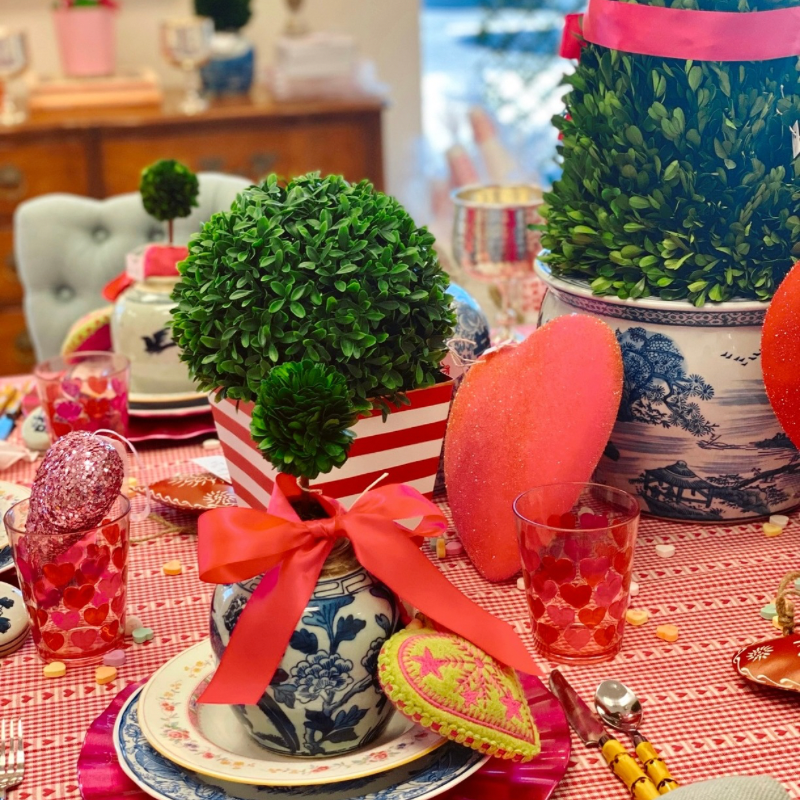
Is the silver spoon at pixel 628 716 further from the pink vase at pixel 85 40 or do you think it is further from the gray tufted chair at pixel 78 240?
the pink vase at pixel 85 40

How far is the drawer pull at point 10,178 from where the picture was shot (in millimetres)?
2789

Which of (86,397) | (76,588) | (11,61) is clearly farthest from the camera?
(11,61)

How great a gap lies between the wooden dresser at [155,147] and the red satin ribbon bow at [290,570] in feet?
7.25

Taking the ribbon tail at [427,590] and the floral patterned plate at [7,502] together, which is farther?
the floral patterned plate at [7,502]

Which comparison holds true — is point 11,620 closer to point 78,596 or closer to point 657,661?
point 78,596

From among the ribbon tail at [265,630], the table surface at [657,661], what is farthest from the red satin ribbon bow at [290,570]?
the table surface at [657,661]

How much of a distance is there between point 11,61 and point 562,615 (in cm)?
247

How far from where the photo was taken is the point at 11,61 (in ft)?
9.06

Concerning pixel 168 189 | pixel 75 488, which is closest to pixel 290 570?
pixel 75 488

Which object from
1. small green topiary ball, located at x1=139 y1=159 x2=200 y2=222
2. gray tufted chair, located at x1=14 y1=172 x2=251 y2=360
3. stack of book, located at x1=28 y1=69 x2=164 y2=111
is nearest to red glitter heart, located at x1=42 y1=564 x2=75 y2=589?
small green topiary ball, located at x1=139 y1=159 x2=200 y2=222

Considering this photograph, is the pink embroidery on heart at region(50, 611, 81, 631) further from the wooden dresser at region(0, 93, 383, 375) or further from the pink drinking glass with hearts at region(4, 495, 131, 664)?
the wooden dresser at region(0, 93, 383, 375)

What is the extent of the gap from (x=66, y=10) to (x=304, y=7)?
0.75m

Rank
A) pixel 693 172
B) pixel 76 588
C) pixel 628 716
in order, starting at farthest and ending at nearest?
pixel 693 172, pixel 76 588, pixel 628 716

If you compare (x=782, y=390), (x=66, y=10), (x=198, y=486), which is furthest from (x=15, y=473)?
(x=66, y=10)
